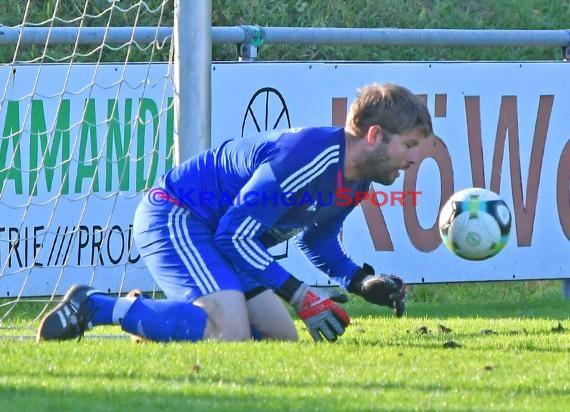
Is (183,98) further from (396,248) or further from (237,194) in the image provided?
(396,248)

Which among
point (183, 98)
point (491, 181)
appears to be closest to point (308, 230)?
point (183, 98)

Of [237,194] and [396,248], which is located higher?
[237,194]

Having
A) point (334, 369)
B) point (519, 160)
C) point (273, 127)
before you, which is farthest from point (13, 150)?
point (334, 369)

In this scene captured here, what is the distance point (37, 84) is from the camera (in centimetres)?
967

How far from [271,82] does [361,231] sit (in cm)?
126

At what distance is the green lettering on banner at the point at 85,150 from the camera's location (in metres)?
9.76

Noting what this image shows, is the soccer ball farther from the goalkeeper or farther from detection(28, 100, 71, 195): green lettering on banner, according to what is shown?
detection(28, 100, 71, 195): green lettering on banner

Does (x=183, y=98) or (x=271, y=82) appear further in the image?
(x=271, y=82)

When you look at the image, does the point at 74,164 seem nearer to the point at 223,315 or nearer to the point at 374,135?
the point at 223,315

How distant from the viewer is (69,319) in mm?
6949

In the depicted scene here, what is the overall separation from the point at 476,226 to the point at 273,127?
8.74 feet

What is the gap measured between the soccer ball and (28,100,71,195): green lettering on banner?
307 cm

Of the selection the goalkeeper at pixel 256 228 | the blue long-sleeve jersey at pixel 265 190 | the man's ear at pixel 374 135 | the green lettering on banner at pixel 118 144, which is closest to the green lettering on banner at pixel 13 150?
the green lettering on banner at pixel 118 144

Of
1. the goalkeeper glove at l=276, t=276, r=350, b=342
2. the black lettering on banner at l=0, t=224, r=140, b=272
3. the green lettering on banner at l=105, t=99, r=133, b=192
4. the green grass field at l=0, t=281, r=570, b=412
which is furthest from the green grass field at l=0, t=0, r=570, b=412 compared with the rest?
the green lettering on banner at l=105, t=99, r=133, b=192
